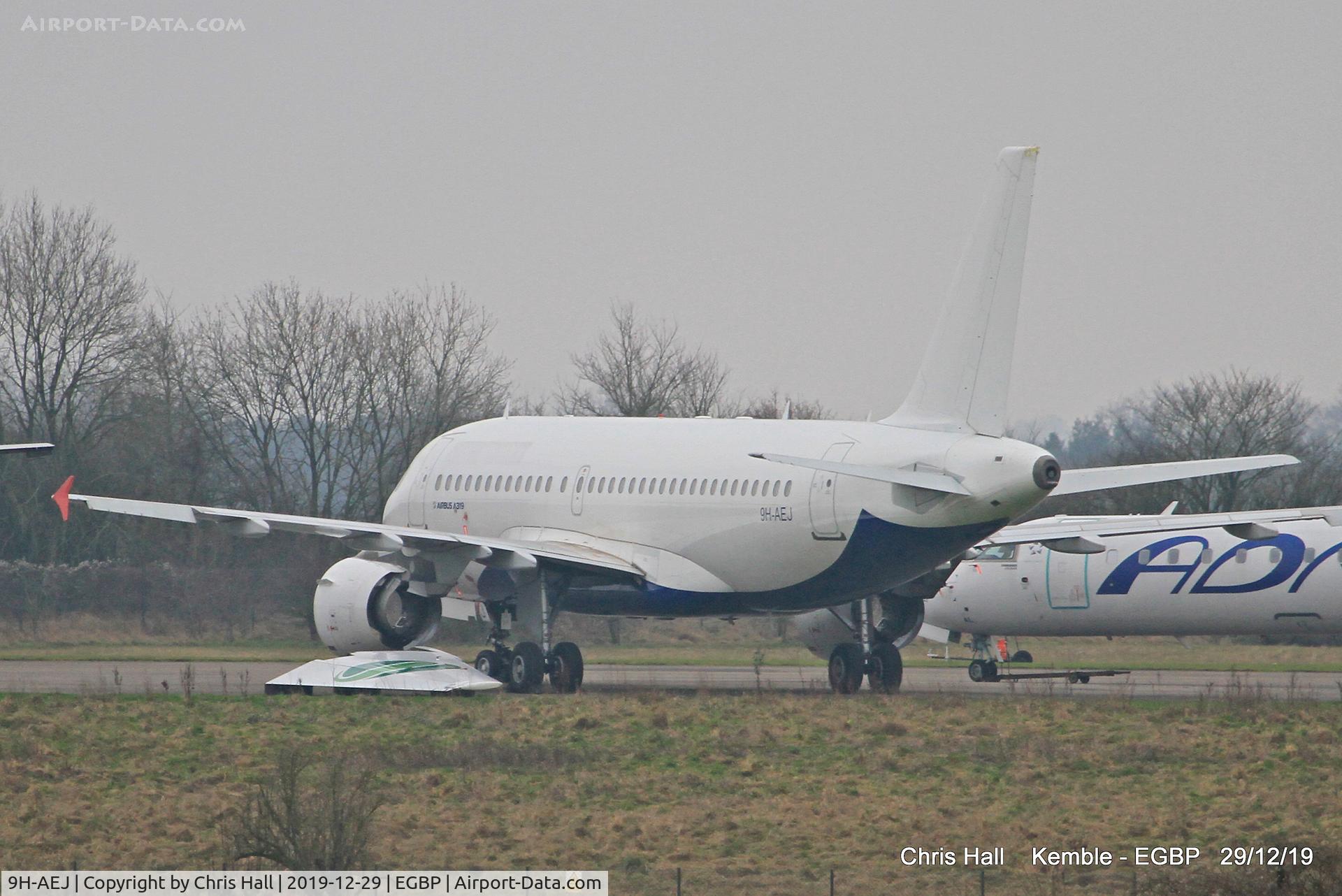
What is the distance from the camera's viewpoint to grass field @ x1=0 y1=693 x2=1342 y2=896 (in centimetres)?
1482

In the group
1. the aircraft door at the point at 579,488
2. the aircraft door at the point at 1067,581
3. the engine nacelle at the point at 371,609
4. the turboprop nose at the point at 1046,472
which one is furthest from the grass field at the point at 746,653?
the turboprop nose at the point at 1046,472

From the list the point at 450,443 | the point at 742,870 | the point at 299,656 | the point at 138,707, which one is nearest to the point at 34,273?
the point at 299,656

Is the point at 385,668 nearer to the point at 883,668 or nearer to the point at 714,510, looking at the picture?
the point at 714,510

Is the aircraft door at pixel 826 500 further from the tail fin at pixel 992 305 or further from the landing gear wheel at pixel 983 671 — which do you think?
the landing gear wheel at pixel 983 671

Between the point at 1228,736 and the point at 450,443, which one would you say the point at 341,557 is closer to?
the point at 450,443

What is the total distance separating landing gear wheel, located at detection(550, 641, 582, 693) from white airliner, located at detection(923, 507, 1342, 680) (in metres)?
8.60

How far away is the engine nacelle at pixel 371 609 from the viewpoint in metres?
28.5

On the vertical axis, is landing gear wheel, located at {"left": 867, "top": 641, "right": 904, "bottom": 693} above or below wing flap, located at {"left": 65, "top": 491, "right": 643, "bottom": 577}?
below

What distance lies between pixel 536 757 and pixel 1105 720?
299 inches

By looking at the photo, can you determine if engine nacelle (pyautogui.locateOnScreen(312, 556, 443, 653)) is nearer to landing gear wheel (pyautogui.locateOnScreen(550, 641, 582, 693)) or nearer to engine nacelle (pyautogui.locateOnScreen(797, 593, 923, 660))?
landing gear wheel (pyautogui.locateOnScreen(550, 641, 582, 693))

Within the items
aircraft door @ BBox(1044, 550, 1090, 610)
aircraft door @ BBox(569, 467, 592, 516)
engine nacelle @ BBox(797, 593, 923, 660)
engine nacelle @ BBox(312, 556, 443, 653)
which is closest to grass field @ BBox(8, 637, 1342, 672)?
aircraft door @ BBox(1044, 550, 1090, 610)

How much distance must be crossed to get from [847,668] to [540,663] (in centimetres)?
467

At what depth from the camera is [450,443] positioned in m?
32.6

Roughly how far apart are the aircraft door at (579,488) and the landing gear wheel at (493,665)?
2.61 m
